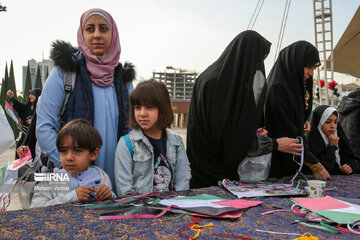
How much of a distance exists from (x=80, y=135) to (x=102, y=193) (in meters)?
0.30

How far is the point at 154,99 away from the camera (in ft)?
5.30

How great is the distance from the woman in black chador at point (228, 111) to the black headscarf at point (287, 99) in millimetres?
174

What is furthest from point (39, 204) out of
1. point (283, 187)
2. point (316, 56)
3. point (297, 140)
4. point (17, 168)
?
point (316, 56)

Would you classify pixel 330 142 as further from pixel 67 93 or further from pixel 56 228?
pixel 56 228

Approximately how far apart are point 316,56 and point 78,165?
1928 millimetres

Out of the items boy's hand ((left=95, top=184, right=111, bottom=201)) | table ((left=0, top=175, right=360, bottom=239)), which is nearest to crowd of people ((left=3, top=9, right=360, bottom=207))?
boy's hand ((left=95, top=184, right=111, bottom=201))

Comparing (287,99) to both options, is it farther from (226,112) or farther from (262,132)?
(226,112)

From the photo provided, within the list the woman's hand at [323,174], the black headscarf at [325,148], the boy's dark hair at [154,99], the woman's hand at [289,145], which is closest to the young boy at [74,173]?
the boy's dark hair at [154,99]

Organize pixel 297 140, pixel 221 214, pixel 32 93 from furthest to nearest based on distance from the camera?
pixel 32 93 < pixel 297 140 < pixel 221 214

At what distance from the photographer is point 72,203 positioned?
51.1 inches

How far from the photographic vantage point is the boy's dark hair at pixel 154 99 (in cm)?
161

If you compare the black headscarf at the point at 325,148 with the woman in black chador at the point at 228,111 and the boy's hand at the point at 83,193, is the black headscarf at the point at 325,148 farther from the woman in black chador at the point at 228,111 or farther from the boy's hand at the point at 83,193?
the boy's hand at the point at 83,193

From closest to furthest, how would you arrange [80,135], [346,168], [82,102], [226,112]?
1. [80,135]
2. [82,102]
3. [226,112]
4. [346,168]

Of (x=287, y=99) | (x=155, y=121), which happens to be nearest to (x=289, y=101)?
(x=287, y=99)
